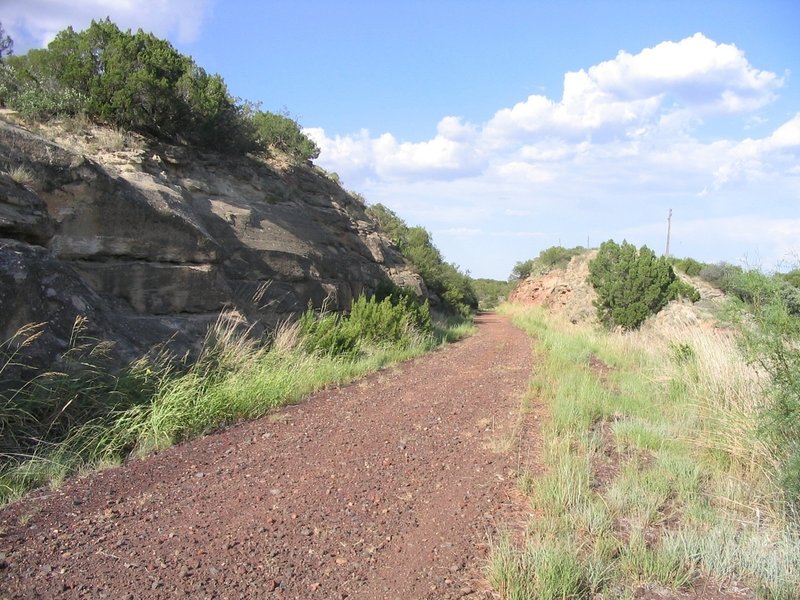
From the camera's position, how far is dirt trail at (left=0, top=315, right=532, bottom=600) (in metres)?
3.39

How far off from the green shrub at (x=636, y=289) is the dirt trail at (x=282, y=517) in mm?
16553

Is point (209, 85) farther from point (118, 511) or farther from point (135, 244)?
point (118, 511)

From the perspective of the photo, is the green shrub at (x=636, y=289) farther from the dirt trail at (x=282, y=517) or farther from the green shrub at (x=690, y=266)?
the dirt trail at (x=282, y=517)

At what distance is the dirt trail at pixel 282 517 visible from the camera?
133 inches

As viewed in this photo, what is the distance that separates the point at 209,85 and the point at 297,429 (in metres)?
11.2

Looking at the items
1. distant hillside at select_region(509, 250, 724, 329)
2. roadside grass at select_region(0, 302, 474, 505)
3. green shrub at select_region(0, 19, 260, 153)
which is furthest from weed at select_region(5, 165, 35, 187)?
distant hillside at select_region(509, 250, 724, 329)

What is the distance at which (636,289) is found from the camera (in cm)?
2188

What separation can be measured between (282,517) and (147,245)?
6.67 m

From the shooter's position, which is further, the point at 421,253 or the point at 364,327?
the point at 421,253

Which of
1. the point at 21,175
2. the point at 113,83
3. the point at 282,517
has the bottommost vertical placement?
the point at 282,517

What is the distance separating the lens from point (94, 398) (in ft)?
20.0

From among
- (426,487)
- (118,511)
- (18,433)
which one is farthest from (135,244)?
(426,487)

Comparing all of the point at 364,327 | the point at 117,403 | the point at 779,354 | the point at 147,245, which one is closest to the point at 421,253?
the point at 364,327

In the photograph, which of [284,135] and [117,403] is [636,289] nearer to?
[284,135]
